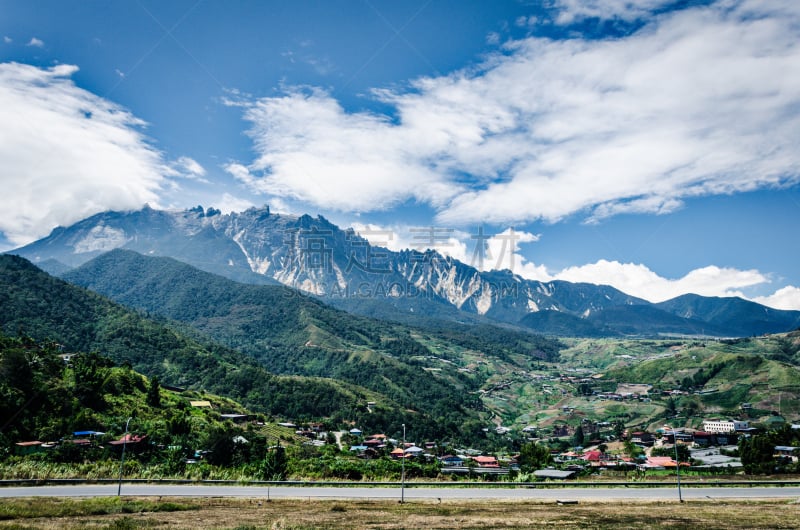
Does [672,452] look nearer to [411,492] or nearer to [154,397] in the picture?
[411,492]

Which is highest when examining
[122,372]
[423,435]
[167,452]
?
[122,372]

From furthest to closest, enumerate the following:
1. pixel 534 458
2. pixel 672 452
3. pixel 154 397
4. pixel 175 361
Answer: pixel 175 361 → pixel 672 452 → pixel 154 397 → pixel 534 458

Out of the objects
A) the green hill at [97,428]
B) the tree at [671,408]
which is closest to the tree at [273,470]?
the green hill at [97,428]

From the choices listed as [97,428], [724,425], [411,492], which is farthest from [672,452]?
[97,428]

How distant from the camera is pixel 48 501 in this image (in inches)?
1129

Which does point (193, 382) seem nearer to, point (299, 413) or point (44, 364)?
point (299, 413)

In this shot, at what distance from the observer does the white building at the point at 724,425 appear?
448 feet

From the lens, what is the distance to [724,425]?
142m

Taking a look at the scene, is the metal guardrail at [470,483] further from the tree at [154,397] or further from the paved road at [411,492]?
the tree at [154,397]

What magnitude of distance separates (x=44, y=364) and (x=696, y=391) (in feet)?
718

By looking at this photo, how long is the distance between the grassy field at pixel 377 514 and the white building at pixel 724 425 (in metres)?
134

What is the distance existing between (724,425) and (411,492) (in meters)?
149

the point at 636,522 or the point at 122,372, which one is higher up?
the point at 122,372

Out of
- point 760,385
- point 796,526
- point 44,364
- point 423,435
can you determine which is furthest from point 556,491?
point 760,385
